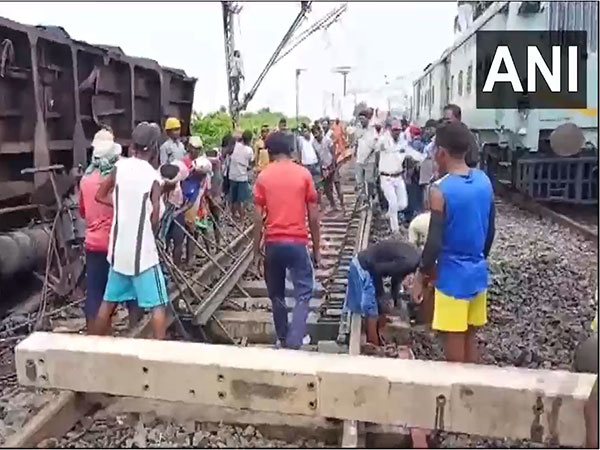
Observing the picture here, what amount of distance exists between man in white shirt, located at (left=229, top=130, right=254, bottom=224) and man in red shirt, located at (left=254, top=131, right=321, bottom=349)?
596 centimetres

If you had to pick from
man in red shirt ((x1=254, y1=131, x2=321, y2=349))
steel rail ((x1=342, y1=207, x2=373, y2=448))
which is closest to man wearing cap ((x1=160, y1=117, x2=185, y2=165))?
steel rail ((x1=342, y1=207, x2=373, y2=448))

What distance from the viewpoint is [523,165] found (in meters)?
13.8

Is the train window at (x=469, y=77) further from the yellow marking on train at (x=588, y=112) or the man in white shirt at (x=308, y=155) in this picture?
the man in white shirt at (x=308, y=155)

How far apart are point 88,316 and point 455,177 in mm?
2892

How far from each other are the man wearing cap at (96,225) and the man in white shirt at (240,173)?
599 centimetres

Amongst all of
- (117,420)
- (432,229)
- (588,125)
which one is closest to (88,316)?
(117,420)

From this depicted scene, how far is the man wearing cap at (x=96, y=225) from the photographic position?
5.66m

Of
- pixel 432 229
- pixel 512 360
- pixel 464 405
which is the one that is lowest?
pixel 512 360

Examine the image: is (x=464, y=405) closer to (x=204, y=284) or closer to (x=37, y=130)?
(x=204, y=284)

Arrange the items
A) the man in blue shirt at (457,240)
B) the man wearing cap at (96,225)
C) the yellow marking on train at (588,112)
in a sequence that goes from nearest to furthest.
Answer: the man in blue shirt at (457,240) → the man wearing cap at (96,225) → the yellow marking on train at (588,112)

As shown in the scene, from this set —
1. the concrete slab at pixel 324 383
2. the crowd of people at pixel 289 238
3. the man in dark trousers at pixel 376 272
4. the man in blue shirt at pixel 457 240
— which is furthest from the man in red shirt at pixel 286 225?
the concrete slab at pixel 324 383

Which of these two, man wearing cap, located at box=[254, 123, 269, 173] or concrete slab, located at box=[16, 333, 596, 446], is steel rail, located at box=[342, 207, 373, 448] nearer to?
concrete slab, located at box=[16, 333, 596, 446]

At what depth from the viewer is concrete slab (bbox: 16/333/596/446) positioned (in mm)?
3775

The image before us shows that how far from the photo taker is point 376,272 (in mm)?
5996
